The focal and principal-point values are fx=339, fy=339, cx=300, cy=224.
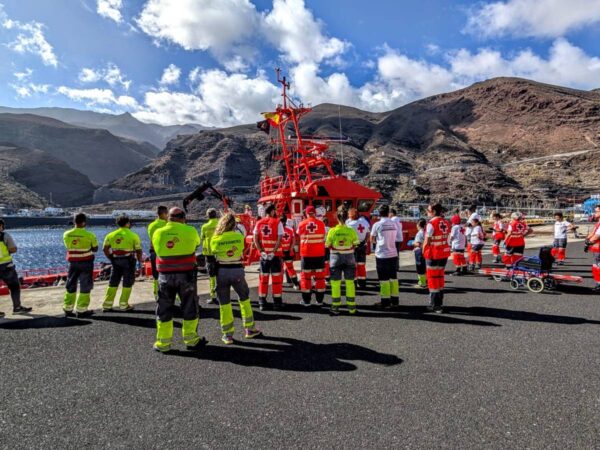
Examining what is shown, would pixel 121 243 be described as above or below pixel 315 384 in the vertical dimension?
above

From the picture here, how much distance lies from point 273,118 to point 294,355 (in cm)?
1175

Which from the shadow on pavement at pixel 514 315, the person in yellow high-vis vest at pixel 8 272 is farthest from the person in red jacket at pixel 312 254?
the person in yellow high-vis vest at pixel 8 272

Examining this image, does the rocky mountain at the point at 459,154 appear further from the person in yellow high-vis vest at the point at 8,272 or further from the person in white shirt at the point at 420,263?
the person in yellow high-vis vest at the point at 8,272

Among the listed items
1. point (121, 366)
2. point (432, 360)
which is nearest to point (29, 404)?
point (121, 366)

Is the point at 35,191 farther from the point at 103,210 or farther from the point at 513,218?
the point at 513,218

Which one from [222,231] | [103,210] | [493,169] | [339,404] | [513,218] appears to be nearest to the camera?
[339,404]

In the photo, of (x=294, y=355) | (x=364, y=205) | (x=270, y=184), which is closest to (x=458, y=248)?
(x=364, y=205)

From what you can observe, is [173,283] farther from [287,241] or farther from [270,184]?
[270,184]

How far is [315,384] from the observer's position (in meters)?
3.63

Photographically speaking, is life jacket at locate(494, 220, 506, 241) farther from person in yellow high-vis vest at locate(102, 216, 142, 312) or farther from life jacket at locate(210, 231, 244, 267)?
person in yellow high-vis vest at locate(102, 216, 142, 312)

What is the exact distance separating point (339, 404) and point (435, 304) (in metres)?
3.72

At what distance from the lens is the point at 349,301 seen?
627cm

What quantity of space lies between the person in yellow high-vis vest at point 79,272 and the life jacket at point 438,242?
6.22m

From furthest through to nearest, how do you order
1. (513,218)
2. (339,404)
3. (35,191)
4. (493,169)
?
(35,191), (493,169), (513,218), (339,404)
